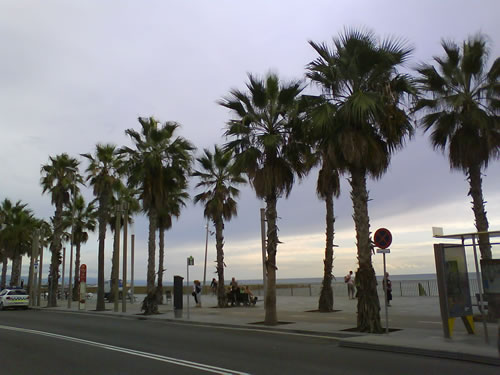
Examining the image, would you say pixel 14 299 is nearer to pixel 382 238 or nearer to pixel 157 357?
pixel 157 357

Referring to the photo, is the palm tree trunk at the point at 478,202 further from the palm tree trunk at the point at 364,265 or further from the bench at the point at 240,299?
the bench at the point at 240,299

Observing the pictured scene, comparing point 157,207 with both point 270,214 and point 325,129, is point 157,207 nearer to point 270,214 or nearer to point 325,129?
point 270,214

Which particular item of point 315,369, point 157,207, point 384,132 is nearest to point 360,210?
point 384,132

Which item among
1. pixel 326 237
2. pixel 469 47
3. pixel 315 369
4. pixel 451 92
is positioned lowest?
pixel 315 369

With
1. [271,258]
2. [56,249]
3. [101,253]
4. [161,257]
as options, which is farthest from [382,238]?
[56,249]

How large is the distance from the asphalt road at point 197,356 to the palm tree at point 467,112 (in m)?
8.52

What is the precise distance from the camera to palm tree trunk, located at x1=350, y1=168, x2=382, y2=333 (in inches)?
543

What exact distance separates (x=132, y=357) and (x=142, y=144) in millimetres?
16367

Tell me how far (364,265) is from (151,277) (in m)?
13.8

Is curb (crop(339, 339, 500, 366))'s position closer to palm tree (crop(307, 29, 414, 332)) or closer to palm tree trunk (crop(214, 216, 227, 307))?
palm tree (crop(307, 29, 414, 332))

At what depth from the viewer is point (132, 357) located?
10.3 meters

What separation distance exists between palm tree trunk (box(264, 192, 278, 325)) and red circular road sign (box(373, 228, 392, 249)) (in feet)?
17.9

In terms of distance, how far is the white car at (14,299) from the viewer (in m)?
32.1

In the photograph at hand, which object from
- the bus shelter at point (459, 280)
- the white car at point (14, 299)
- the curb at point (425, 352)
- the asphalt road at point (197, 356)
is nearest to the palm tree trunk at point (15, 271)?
the white car at point (14, 299)
